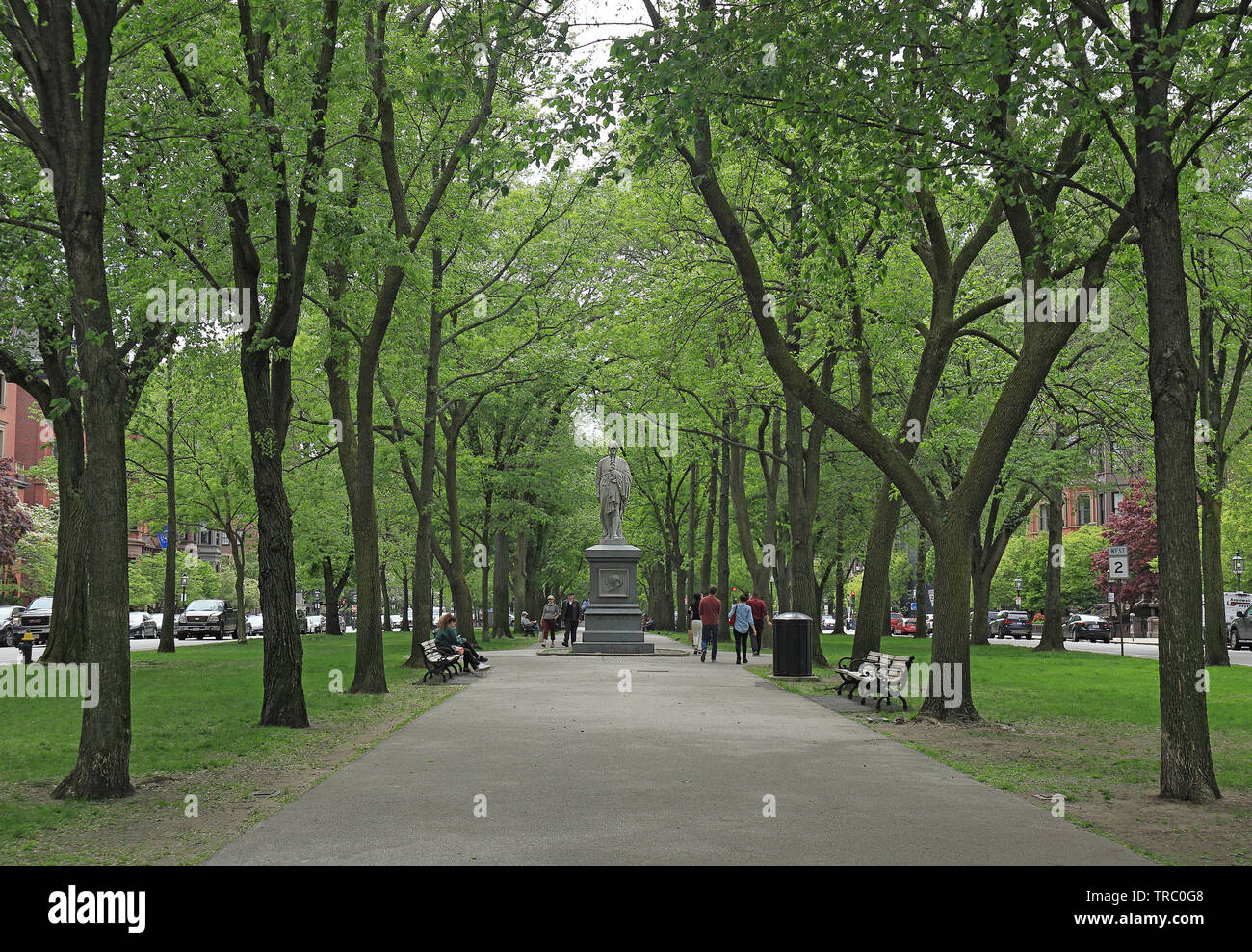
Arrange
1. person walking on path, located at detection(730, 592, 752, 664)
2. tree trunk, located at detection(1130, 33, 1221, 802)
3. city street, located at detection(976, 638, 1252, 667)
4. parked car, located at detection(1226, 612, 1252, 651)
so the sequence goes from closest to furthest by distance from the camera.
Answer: tree trunk, located at detection(1130, 33, 1221, 802) → person walking on path, located at detection(730, 592, 752, 664) → city street, located at detection(976, 638, 1252, 667) → parked car, located at detection(1226, 612, 1252, 651)

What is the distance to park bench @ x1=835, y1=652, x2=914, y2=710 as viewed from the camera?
1700 cm

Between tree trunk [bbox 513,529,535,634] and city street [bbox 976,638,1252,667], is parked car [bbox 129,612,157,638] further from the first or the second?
city street [bbox 976,638,1252,667]

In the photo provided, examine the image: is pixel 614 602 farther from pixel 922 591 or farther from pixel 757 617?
pixel 922 591

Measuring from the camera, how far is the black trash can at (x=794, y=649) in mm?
23141

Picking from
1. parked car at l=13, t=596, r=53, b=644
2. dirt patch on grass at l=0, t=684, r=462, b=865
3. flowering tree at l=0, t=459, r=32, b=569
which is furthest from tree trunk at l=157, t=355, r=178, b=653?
dirt patch on grass at l=0, t=684, r=462, b=865

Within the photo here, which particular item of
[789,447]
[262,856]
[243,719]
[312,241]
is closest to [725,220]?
[312,241]

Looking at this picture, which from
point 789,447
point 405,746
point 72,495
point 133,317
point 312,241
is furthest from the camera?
point 789,447

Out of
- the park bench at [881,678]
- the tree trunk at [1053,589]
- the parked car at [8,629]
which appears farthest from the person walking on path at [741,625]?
the parked car at [8,629]

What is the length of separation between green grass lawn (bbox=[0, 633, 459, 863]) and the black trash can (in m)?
6.83

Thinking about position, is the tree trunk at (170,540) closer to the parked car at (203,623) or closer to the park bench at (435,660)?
the park bench at (435,660)

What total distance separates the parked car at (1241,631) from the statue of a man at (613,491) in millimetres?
24915

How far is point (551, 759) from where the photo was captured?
11.7m
